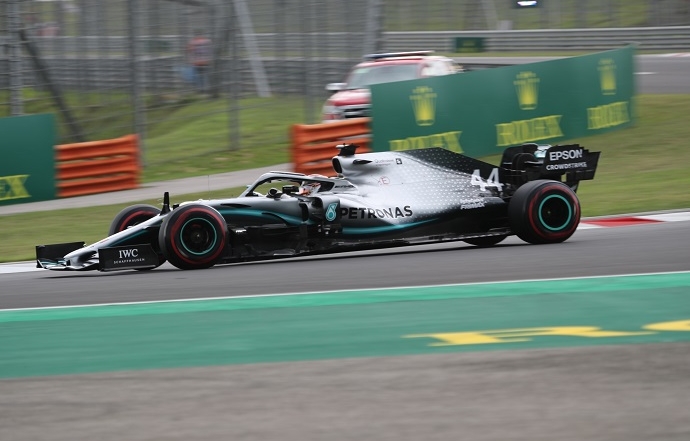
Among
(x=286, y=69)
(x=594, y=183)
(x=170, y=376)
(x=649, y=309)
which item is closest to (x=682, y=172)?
(x=594, y=183)

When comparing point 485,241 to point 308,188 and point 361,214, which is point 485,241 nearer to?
point 361,214

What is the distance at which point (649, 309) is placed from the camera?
7.74 meters

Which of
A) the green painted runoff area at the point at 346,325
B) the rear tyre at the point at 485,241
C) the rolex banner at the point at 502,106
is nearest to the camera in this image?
the green painted runoff area at the point at 346,325

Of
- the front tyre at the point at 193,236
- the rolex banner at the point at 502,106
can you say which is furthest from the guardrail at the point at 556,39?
the front tyre at the point at 193,236

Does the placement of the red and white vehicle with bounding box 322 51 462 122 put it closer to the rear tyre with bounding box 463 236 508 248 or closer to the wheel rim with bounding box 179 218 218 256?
the rear tyre with bounding box 463 236 508 248

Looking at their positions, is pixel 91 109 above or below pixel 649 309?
above

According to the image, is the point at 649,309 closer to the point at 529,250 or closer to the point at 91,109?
the point at 529,250

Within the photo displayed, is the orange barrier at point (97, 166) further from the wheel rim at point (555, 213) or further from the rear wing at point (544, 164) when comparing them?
the wheel rim at point (555, 213)

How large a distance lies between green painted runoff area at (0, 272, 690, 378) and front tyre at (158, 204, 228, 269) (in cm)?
127

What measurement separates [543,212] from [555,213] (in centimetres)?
15

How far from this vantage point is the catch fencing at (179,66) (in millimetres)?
18859

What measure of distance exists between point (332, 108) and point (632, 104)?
5943 mm

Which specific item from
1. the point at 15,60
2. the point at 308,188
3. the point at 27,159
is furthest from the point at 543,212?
the point at 15,60

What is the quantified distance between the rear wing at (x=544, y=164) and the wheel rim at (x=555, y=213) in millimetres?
390
